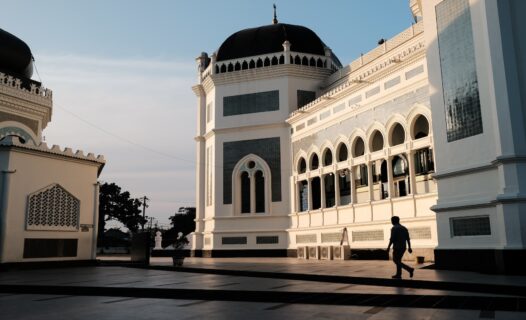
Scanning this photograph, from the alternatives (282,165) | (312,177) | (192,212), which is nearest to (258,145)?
(282,165)

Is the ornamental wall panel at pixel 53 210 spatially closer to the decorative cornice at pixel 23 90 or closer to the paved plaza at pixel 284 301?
the paved plaza at pixel 284 301

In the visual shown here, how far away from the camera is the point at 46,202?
1770 cm

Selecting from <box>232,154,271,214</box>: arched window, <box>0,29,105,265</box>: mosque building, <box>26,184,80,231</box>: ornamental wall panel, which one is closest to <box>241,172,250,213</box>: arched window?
<box>232,154,271,214</box>: arched window

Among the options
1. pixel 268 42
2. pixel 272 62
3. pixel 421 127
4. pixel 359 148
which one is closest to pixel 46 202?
pixel 359 148

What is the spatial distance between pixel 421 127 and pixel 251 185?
1225 centimetres

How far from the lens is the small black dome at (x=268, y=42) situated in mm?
29828

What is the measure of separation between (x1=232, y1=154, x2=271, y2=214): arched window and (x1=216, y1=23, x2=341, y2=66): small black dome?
7272 mm

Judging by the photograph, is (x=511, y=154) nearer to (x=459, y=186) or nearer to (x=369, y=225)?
(x=459, y=186)

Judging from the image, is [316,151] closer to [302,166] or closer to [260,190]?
[302,166]

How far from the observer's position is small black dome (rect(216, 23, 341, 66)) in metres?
29.8

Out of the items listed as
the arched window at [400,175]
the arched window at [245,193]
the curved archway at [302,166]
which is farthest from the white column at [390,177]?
the arched window at [245,193]

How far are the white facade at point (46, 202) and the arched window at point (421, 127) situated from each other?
45.4ft

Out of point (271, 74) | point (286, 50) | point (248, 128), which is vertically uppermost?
point (286, 50)

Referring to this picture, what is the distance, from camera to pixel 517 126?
10758 millimetres
